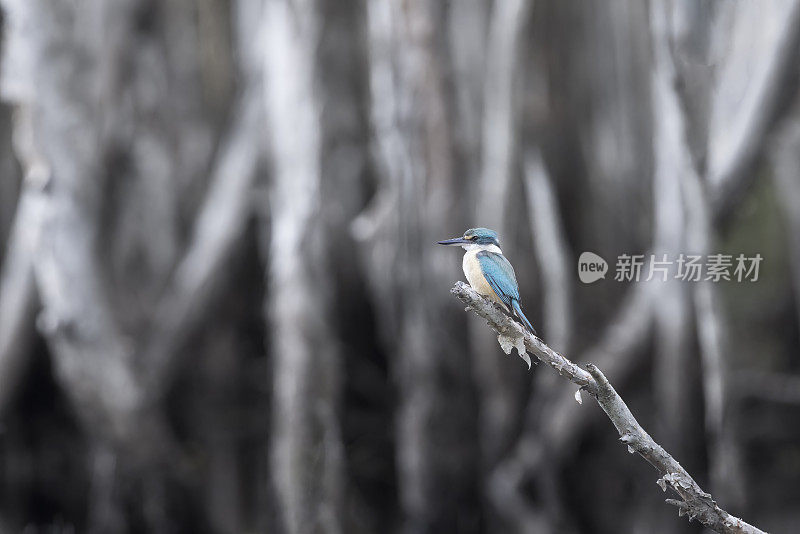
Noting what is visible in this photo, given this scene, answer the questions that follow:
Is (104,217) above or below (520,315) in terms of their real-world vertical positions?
above

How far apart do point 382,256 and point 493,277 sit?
2.22 metres

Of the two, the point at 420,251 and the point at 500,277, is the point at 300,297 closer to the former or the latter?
the point at 420,251

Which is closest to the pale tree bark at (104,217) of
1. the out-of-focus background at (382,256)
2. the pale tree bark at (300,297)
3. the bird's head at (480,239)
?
the out-of-focus background at (382,256)

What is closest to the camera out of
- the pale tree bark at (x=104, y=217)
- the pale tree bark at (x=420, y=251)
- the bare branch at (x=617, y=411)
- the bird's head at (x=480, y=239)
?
the bare branch at (x=617, y=411)

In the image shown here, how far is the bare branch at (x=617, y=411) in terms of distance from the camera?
0.96m

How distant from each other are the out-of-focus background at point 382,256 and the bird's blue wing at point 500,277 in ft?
4.35

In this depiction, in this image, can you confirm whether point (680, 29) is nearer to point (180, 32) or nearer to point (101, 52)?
point (101, 52)

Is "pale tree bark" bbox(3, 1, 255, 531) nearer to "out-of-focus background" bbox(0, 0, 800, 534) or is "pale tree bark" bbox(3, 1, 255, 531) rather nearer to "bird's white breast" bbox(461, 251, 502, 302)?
"out-of-focus background" bbox(0, 0, 800, 534)

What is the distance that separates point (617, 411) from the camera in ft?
3.48

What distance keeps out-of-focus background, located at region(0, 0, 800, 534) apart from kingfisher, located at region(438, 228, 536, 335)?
1317mm

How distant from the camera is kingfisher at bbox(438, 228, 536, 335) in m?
1.01

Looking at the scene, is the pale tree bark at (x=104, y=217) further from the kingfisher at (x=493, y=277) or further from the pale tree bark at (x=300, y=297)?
the kingfisher at (x=493, y=277)

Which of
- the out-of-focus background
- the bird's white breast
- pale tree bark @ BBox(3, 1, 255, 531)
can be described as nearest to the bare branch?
the bird's white breast

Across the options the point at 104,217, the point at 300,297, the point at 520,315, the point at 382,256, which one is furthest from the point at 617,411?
the point at 104,217
